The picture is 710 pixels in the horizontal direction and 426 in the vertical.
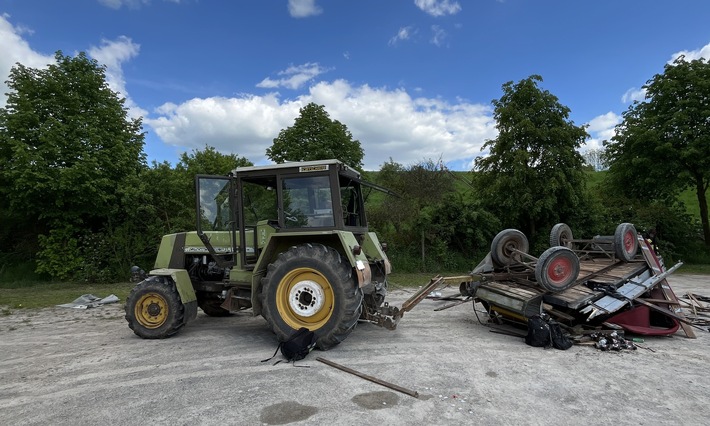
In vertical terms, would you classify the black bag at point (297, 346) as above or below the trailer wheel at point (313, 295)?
below

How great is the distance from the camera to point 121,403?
347 centimetres

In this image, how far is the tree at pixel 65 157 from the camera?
463 inches

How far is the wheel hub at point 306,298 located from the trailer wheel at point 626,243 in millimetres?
4930

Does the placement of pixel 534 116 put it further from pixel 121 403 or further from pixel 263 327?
pixel 121 403

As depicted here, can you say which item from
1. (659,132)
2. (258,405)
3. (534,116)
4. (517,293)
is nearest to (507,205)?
(534,116)

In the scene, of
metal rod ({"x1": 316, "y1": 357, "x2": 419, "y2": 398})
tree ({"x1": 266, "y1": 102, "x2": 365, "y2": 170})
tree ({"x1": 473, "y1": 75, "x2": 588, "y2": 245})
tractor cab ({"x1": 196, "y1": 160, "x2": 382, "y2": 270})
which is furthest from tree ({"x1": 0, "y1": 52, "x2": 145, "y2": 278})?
tree ({"x1": 473, "y1": 75, "x2": 588, "y2": 245})

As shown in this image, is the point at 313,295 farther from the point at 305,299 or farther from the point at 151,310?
the point at 151,310

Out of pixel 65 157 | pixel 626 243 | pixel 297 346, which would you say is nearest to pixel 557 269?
pixel 626 243

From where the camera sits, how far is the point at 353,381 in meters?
3.95

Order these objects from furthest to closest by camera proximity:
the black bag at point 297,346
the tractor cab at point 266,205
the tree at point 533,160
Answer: the tree at point 533,160, the tractor cab at point 266,205, the black bag at point 297,346

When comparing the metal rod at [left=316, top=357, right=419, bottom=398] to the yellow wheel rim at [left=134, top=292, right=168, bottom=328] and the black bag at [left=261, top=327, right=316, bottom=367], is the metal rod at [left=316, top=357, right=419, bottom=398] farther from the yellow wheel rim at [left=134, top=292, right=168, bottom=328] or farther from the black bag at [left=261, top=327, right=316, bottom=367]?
the yellow wheel rim at [left=134, top=292, right=168, bottom=328]

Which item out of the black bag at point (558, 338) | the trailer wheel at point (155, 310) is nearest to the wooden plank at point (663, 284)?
the black bag at point (558, 338)

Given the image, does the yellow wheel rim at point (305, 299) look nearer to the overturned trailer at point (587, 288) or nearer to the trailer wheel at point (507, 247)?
the overturned trailer at point (587, 288)

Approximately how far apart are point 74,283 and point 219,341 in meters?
10.2
